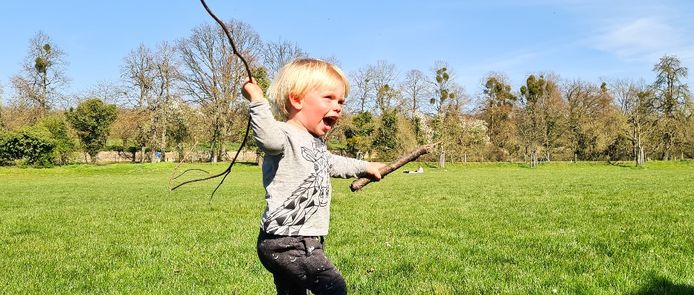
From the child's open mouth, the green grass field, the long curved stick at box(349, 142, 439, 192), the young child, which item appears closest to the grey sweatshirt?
the young child

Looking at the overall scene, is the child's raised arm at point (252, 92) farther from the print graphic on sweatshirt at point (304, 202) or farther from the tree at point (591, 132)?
the tree at point (591, 132)

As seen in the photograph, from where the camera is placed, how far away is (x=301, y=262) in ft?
9.80

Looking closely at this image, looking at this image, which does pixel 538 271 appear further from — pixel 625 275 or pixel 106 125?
pixel 106 125

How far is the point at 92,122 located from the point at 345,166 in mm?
60232

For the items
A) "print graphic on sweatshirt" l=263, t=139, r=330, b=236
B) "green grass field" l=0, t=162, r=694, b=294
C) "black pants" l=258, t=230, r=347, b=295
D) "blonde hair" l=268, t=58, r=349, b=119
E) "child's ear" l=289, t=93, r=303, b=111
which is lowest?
"green grass field" l=0, t=162, r=694, b=294

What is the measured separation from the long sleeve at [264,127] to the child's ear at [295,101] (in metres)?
0.34

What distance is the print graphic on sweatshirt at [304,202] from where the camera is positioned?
2980mm

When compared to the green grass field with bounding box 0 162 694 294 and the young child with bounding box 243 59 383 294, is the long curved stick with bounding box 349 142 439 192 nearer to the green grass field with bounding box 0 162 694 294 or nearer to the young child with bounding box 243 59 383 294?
the young child with bounding box 243 59 383 294

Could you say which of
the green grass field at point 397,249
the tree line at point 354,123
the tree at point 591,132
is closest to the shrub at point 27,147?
the tree line at point 354,123

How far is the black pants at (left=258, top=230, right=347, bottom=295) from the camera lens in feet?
9.80

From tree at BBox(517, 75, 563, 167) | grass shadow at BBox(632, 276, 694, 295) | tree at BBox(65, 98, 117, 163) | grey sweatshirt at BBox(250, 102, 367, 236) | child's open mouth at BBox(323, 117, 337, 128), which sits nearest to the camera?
grey sweatshirt at BBox(250, 102, 367, 236)

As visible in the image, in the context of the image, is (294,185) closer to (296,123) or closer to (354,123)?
(296,123)

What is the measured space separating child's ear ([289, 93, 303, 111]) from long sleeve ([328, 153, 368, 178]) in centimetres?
39

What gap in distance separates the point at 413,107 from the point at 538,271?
230ft
